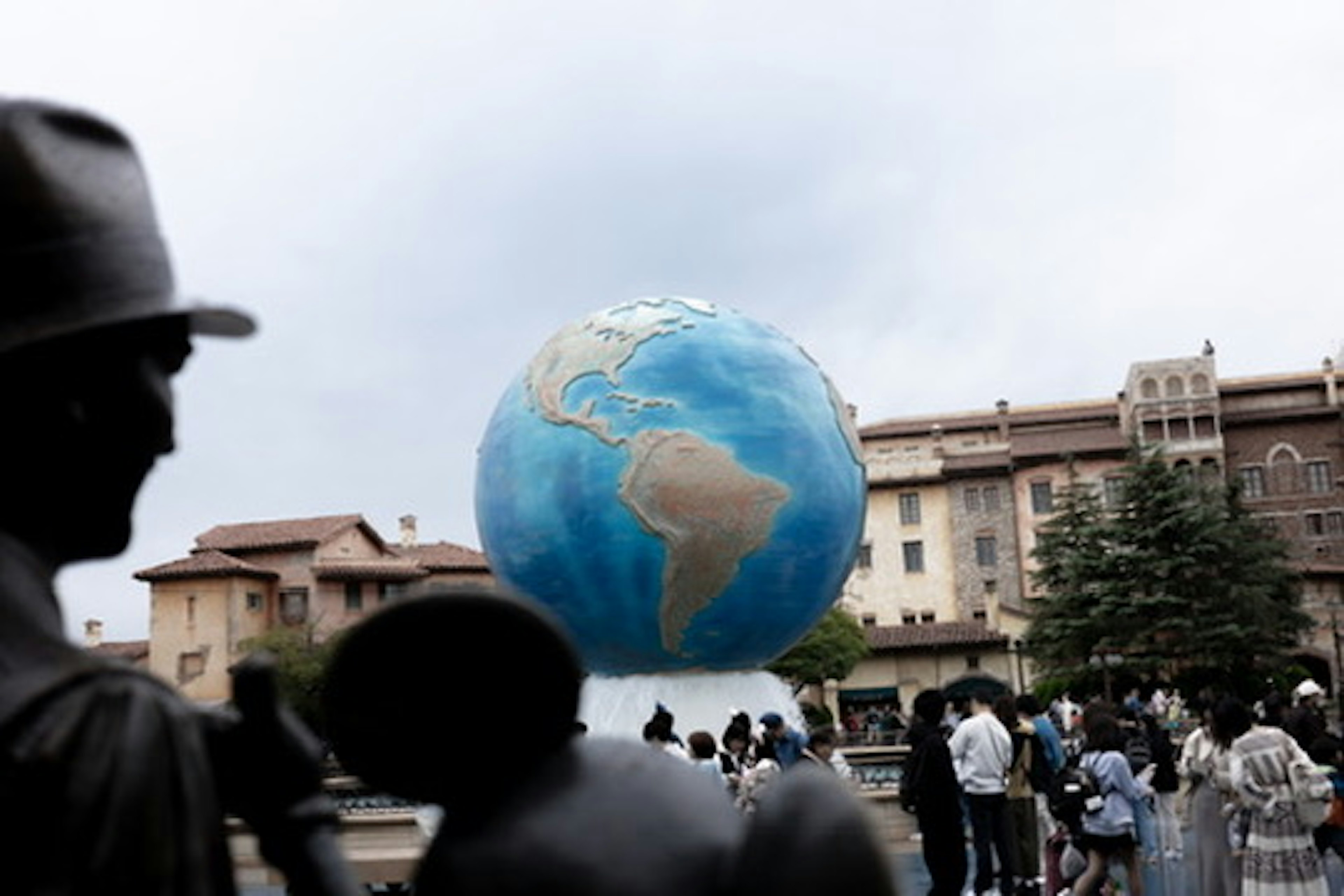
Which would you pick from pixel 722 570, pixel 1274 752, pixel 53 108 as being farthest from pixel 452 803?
pixel 722 570

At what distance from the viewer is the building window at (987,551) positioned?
4703 cm

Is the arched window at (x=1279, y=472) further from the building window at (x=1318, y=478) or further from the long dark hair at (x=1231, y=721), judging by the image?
the long dark hair at (x=1231, y=721)

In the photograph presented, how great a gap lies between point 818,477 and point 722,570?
47.1 inches

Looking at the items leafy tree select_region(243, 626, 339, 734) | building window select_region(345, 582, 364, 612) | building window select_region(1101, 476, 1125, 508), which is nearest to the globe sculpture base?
leafy tree select_region(243, 626, 339, 734)

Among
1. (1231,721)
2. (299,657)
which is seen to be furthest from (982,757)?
(299,657)

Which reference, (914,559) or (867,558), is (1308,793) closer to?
(867,558)

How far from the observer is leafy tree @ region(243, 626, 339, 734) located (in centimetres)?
3127

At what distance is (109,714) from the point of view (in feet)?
4.13

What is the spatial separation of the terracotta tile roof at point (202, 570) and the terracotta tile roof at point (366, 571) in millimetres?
2066

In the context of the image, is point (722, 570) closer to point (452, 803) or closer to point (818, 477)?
point (818, 477)

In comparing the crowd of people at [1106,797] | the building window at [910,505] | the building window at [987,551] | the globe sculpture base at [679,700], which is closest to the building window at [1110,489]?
the building window at [987,551]

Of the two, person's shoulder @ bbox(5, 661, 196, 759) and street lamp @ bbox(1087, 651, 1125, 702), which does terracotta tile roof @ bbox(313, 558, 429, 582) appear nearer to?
street lamp @ bbox(1087, 651, 1125, 702)

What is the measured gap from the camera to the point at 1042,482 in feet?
154

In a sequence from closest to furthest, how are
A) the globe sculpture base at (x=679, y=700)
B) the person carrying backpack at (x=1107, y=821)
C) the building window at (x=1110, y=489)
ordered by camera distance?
the person carrying backpack at (x=1107, y=821) < the globe sculpture base at (x=679, y=700) < the building window at (x=1110, y=489)
